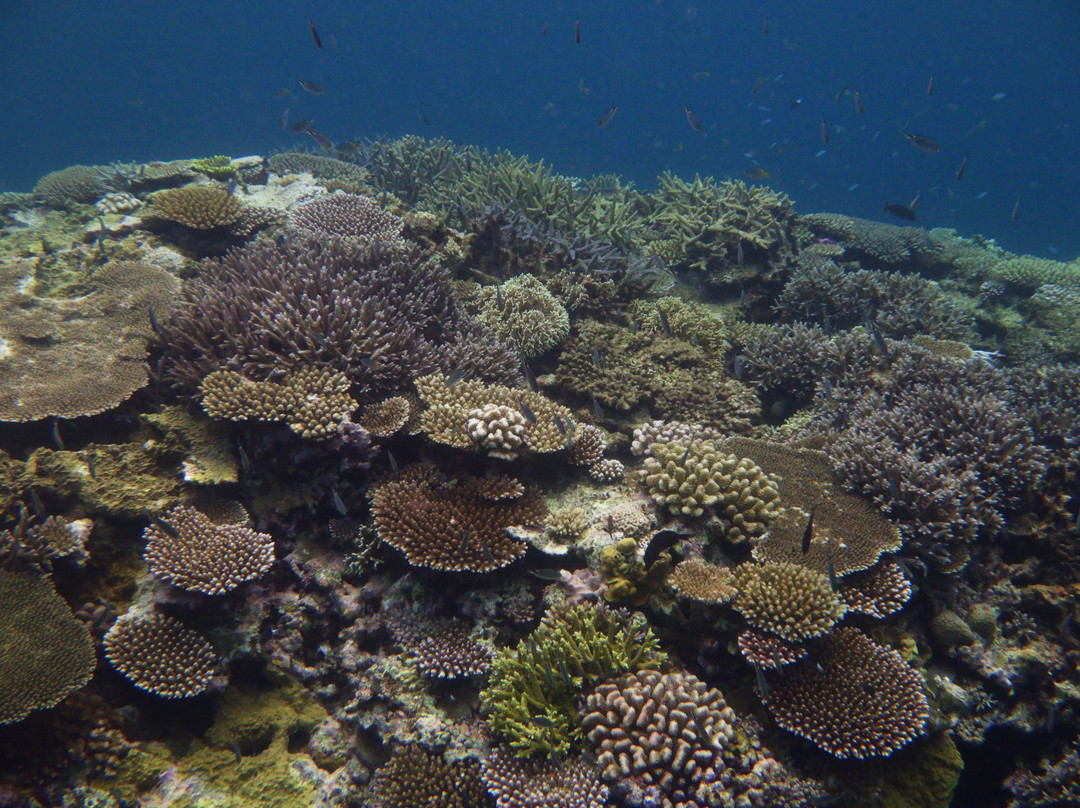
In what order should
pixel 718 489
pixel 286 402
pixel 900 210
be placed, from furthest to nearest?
pixel 900 210
pixel 718 489
pixel 286 402

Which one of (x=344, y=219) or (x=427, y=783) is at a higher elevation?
(x=344, y=219)

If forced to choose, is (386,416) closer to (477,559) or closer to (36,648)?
(477,559)

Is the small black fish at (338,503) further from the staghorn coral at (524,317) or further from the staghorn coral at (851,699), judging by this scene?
the staghorn coral at (851,699)

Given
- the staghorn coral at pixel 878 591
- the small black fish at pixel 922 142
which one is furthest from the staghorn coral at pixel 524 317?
the small black fish at pixel 922 142

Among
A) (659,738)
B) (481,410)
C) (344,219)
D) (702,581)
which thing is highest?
(344,219)

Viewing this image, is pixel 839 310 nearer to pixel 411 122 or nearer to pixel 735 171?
pixel 735 171

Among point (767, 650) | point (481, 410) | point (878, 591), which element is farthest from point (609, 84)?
point (767, 650)

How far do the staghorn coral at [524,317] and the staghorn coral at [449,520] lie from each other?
100 inches

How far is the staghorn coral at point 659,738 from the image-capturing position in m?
3.17

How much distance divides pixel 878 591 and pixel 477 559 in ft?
11.7

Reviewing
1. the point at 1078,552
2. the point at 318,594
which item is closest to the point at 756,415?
the point at 1078,552

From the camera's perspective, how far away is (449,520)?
14.2ft

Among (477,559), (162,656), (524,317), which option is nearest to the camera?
(162,656)

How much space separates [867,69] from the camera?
99.6 m
